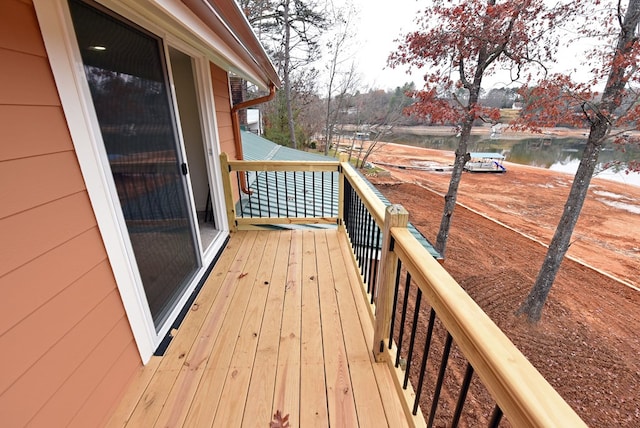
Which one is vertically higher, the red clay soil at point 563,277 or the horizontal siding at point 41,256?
the horizontal siding at point 41,256

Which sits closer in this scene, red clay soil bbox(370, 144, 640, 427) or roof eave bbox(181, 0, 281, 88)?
roof eave bbox(181, 0, 281, 88)

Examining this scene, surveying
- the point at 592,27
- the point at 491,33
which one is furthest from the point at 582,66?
the point at 491,33

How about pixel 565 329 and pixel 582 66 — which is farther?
pixel 565 329

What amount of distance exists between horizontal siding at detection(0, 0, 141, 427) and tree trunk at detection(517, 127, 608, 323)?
21.7 ft

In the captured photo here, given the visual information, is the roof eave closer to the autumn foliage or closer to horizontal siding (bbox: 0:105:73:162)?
horizontal siding (bbox: 0:105:73:162)

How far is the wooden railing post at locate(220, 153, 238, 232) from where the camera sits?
2.97 m

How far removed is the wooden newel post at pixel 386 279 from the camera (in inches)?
51.1

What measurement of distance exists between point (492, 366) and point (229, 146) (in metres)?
3.51

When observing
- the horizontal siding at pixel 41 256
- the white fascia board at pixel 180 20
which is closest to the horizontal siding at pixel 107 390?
the horizontal siding at pixel 41 256

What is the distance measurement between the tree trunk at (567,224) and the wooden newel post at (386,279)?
5.35m

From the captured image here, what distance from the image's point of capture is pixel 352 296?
2.17m

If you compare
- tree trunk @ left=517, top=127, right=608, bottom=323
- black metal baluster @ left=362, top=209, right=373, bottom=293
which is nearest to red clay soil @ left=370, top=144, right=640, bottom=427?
tree trunk @ left=517, top=127, right=608, bottom=323

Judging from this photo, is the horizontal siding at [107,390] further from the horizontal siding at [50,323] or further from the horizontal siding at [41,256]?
the horizontal siding at [50,323]

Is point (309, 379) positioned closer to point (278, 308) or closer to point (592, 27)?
point (278, 308)
